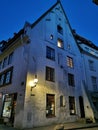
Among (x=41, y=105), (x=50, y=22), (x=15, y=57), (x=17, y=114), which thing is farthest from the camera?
(x=50, y=22)

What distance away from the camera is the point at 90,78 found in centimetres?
1631

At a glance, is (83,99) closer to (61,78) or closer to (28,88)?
(61,78)

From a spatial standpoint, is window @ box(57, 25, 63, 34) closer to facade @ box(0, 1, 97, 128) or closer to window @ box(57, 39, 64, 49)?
facade @ box(0, 1, 97, 128)

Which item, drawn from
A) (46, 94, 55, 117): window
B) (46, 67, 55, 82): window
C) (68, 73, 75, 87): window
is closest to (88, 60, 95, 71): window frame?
(68, 73, 75, 87): window

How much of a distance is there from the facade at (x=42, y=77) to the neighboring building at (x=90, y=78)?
28.6 inches

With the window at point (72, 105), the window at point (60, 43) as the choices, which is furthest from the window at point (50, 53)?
the window at point (72, 105)

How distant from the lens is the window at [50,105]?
1049 centimetres

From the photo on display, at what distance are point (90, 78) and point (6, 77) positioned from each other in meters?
11.0

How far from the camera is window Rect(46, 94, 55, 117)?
10.5m

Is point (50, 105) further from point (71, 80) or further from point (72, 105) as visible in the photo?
point (71, 80)

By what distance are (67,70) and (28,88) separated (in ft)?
19.2

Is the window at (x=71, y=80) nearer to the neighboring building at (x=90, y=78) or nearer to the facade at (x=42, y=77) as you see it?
the facade at (x=42, y=77)

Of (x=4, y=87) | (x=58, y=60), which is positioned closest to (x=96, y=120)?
(x=58, y=60)

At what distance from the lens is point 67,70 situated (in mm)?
13773
